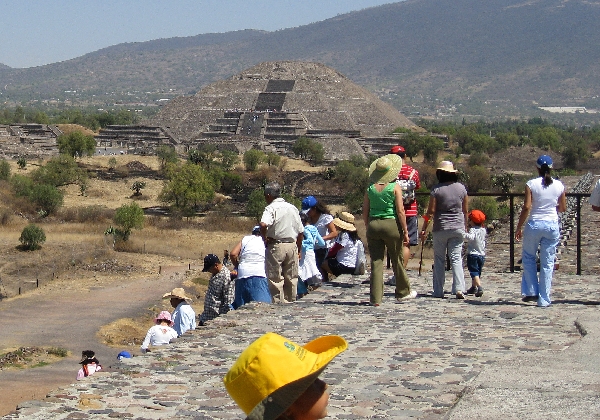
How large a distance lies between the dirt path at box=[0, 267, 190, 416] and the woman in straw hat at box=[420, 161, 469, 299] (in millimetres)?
5770

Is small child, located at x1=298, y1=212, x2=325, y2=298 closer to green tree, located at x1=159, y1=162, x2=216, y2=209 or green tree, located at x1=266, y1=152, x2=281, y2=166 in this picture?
green tree, located at x1=159, y1=162, x2=216, y2=209

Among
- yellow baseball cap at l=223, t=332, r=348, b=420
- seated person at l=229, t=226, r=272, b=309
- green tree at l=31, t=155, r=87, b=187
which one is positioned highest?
yellow baseball cap at l=223, t=332, r=348, b=420

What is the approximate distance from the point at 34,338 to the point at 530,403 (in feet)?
49.3

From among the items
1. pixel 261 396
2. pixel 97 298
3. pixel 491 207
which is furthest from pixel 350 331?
pixel 491 207

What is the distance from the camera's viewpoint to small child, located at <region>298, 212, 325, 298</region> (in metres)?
12.1

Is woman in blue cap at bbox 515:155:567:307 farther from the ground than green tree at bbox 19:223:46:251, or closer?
farther from the ground

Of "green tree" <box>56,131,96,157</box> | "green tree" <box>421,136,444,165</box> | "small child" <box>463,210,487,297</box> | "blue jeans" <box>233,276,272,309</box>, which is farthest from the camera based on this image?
"green tree" <box>421,136,444,165</box>

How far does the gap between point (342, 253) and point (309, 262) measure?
809mm

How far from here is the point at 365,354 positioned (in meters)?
8.02

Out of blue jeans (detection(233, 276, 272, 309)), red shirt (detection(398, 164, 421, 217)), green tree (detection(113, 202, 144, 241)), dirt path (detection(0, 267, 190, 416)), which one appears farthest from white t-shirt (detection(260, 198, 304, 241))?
green tree (detection(113, 202, 144, 241))

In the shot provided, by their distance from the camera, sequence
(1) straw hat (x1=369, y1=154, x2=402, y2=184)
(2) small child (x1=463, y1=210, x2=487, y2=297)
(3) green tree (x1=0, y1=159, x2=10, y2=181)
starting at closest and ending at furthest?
Answer: (1) straw hat (x1=369, y1=154, x2=402, y2=184) → (2) small child (x1=463, y1=210, x2=487, y2=297) → (3) green tree (x1=0, y1=159, x2=10, y2=181)

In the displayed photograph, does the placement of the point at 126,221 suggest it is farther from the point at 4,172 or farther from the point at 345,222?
the point at 345,222

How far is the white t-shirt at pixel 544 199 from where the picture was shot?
10016 millimetres


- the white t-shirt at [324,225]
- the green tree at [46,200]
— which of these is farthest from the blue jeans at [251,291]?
the green tree at [46,200]
